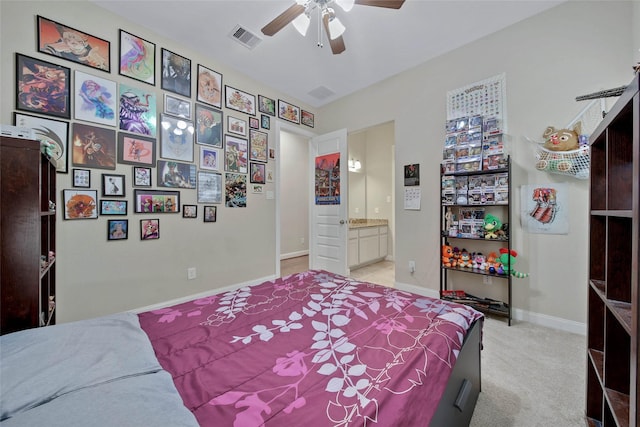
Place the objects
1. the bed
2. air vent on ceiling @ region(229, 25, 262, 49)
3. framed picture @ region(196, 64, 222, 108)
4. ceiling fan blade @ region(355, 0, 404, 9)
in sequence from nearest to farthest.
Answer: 1. the bed
2. ceiling fan blade @ region(355, 0, 404, 9)
3. air vent on ceiling @ region(229, 25, 262, 49)
4. framed picture @ region(196, 64, 222, 108)

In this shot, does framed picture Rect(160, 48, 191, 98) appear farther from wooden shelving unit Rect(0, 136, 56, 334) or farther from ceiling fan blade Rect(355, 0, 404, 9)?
ceiling fan blade Rect(355, 0, 404, 9)

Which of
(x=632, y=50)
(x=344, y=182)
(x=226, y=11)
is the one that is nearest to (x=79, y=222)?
(x=226, y=11)

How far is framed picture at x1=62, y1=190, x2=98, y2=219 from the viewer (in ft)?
6.61

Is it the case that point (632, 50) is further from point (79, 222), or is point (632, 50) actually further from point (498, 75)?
point (79, 222)

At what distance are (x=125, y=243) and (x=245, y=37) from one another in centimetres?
242

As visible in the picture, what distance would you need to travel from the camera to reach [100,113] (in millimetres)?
2168

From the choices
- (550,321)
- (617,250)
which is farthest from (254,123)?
(550,321)

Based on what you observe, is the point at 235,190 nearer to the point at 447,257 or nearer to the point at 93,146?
the point at 93,146

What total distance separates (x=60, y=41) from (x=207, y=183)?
1603 millimetres

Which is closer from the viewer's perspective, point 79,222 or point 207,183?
point 79,222

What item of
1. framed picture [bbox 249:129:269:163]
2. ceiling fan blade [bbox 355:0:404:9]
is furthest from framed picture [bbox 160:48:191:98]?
ceiling fan blade [bbox 355:0:404:9]

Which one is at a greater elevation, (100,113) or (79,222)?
(100,113)

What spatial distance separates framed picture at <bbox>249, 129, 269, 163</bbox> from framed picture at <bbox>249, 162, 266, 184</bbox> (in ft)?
0.27

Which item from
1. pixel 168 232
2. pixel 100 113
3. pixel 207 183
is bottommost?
pixel 168 232
